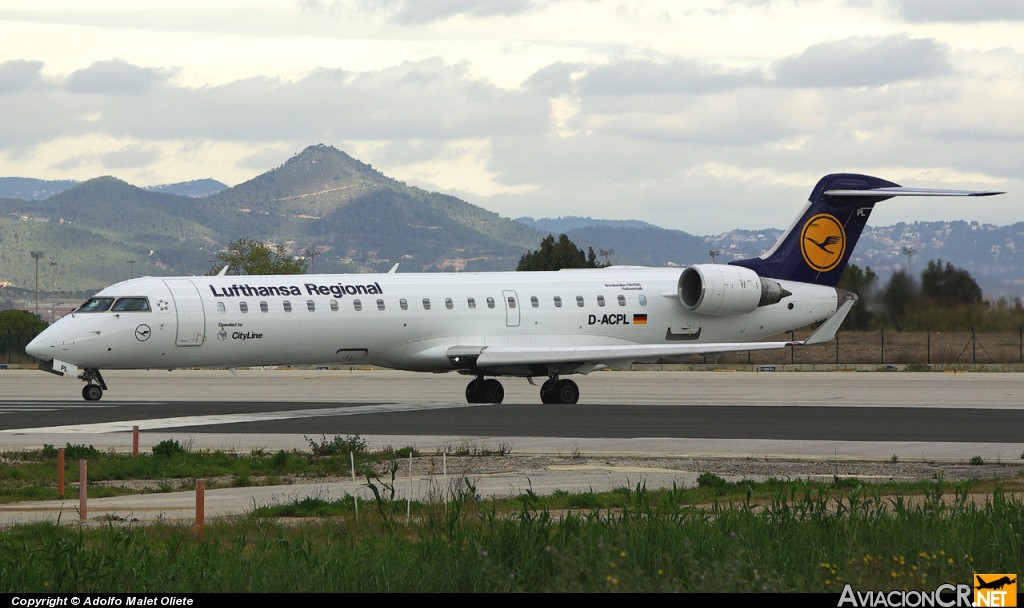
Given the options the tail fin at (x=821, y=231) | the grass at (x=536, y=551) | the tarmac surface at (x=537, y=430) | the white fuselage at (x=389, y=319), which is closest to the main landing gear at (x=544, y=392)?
the tarmac surface at (x=537, y=430)

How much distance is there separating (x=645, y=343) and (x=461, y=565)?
27230mm

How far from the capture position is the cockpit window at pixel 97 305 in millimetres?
33594

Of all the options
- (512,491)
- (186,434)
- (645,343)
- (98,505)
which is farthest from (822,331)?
(98,505)

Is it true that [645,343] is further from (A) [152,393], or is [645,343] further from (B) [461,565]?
(B) [461,565]

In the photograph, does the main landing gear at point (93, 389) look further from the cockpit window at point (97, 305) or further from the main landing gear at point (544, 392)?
the main landing gear at point (544, 392)

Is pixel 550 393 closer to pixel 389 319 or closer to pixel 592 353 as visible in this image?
pixel 592 353

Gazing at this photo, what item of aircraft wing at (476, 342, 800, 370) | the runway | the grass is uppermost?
aircraft wing at (476, 342, 800, 370)

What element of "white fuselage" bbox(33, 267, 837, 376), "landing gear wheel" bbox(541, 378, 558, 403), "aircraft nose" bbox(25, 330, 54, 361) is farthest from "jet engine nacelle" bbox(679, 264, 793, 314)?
"aircraft nose" bbox(25, 330, 54, 361)

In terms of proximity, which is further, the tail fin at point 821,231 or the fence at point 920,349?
the fence at point 920,349

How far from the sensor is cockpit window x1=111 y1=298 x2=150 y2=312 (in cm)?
3341

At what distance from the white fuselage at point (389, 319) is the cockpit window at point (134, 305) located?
11 centimetres

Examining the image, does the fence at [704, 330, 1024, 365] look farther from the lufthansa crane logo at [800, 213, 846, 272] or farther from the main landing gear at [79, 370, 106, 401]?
the main landing gear at [79, 370, 106, 401]

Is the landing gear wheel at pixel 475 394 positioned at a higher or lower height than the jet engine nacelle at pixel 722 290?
lower

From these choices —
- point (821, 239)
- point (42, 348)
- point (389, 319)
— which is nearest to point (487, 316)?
point (389, 319)
